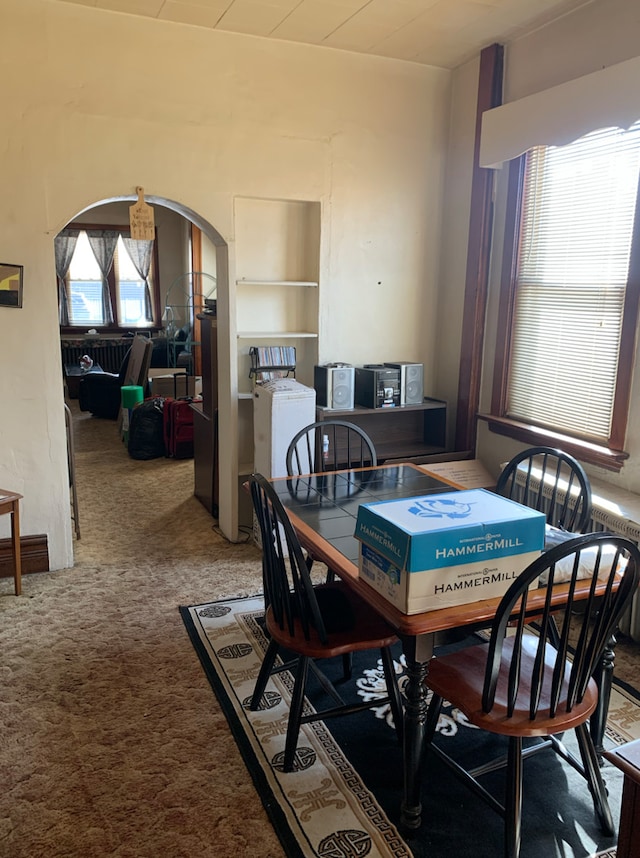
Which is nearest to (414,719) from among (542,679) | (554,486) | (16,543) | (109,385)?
(542,679)

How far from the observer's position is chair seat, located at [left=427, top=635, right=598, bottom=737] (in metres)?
1.70

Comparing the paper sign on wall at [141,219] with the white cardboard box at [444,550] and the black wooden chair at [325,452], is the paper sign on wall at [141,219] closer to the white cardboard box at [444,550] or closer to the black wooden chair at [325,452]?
the black wooden chair at [325,452]

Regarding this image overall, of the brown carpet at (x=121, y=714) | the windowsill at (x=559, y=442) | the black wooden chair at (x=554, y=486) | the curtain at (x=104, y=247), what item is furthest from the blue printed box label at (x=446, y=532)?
the curtain at (x=104, y=247)

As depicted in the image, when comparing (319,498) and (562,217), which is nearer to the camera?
(319,498)

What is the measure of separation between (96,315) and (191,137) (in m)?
→ 6.69

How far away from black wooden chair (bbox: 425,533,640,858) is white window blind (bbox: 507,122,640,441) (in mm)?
1638

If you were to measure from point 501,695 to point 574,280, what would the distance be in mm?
2361

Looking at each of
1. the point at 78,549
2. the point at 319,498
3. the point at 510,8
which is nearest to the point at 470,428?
the point at 319,498

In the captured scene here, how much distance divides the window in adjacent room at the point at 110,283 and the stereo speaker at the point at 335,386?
6528 mm

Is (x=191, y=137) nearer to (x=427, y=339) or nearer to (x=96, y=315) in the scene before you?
(x=427, y=339)

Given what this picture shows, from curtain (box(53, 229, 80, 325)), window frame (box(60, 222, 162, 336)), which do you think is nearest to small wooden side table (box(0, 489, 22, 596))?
curtain (box(53, 229, 80, 325))

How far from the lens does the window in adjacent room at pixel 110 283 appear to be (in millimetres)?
9438

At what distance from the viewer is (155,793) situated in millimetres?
2062

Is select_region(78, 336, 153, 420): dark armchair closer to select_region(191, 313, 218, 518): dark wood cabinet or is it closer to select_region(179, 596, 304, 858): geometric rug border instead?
select_region(191, 313, 218, 518): dark wood cabinet
